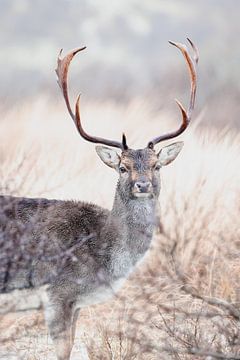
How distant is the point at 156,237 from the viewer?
25.7 feet

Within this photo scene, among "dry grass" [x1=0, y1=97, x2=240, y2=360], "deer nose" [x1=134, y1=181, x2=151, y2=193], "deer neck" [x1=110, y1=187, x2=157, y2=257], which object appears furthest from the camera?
"deer neck" [x1=110, y1=187, x2=157, y2=257]

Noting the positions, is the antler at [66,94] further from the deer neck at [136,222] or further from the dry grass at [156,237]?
the dry grass at [156,237]

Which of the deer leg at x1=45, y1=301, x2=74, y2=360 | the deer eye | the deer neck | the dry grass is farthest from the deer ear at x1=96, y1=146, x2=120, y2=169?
the deer leg at x1=45, y1=301, x2=74, y2=360

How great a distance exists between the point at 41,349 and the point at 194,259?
193 centimetres

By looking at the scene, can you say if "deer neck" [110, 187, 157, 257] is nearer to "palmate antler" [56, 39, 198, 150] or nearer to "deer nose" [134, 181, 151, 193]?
"deer nose" [134, 181, 151, 193]

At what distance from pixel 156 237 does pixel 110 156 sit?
38.0 inches

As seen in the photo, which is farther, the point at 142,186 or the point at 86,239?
the point at 86,239

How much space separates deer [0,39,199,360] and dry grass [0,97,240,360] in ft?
0.54

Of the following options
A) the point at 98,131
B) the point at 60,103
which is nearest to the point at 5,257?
the point at 98,131

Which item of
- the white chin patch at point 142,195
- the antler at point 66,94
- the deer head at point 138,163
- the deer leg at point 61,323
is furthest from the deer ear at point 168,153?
the deer leg at point 61,323

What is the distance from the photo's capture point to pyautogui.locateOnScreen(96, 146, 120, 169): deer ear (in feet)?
23.4

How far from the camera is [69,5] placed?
187 ft

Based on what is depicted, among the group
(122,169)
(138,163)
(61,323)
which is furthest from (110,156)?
(61,323)

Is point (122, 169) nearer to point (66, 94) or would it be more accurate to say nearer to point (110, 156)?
point (110, 156)
